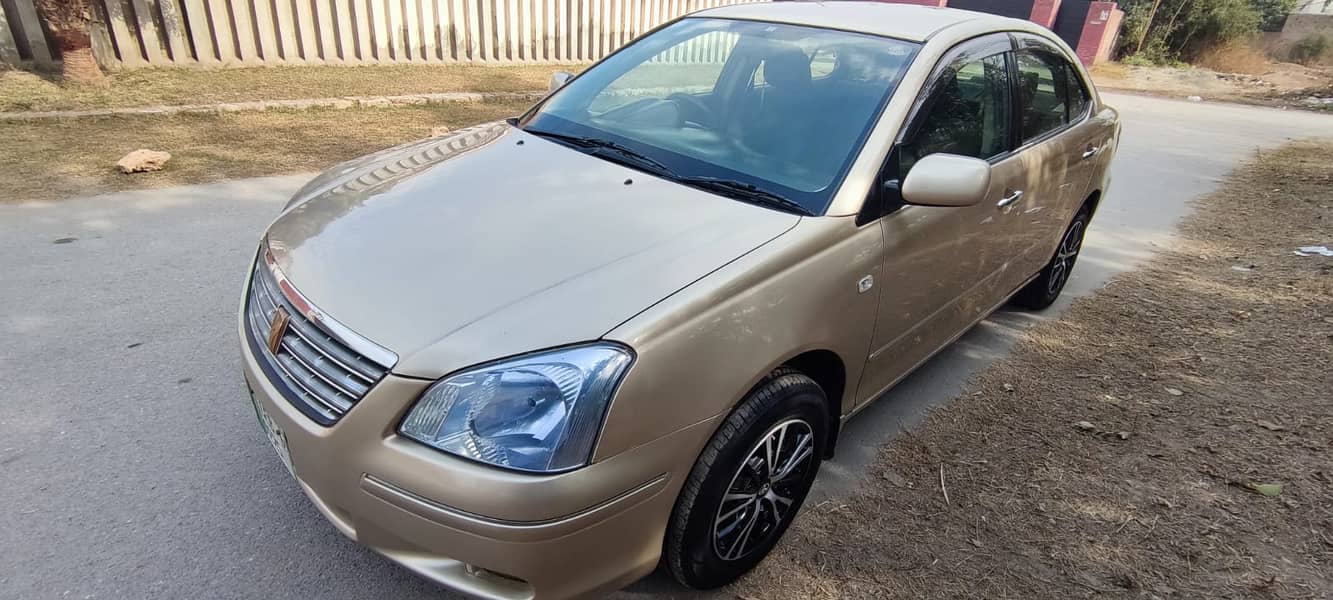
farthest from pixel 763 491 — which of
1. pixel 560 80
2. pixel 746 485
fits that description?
pixel 560 80

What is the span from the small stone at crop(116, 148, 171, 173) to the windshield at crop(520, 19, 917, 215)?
171 inches

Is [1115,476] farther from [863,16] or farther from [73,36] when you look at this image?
[73,36]

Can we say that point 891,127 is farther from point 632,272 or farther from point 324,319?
point 324,319

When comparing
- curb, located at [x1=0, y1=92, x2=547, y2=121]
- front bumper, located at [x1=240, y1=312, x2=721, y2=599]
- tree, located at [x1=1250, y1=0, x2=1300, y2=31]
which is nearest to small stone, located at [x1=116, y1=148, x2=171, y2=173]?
curb, located at [x1=0, y1=92, x2=547, y2=121]

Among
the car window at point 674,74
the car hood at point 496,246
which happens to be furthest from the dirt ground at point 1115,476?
the car window at point 674,74

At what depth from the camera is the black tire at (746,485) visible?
81.7 inches

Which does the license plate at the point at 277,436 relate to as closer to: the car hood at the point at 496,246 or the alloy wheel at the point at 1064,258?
the car hood at the point at 496,246

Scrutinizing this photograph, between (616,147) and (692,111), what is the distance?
1.39ft

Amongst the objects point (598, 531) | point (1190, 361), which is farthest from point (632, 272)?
point (1190, 361)

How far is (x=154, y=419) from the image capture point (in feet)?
9.68

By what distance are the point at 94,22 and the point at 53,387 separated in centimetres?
671

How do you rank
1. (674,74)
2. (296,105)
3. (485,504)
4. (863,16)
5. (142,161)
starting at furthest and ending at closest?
(296,105) < (142,161) < (674,74) < (863,16) < (485,504)

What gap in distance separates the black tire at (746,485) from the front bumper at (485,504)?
0.10 meters

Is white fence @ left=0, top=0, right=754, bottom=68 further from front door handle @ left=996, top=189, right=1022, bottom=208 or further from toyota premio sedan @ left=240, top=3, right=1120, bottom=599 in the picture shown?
front door handle @ left=996, top=189, right=1022, bottom=208
